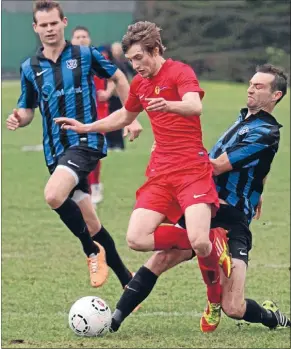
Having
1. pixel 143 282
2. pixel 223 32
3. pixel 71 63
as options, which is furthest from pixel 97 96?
pixel 223 32

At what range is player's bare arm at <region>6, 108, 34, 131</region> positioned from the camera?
8.05 m

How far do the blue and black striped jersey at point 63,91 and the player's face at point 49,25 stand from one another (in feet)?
0.58

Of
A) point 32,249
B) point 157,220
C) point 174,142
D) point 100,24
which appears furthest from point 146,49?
point 100,24

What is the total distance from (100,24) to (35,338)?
30.8 metres

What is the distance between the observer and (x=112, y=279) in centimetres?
966

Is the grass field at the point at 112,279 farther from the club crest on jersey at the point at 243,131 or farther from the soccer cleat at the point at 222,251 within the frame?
the club crest on jersey at the point at 243,131

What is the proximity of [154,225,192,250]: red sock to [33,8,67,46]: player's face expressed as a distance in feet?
6.39

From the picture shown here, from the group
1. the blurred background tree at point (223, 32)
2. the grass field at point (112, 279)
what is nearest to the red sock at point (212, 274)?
the grass field at point (112, 279)

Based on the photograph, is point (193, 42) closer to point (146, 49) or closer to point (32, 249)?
point (32, 249)

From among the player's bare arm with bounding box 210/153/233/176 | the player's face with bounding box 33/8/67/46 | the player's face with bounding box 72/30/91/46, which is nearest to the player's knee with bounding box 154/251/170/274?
the player's bare arm with bounding box 210/153/233/176

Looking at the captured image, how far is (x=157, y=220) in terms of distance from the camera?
23.5 ft

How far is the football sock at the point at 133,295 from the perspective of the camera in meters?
7.54

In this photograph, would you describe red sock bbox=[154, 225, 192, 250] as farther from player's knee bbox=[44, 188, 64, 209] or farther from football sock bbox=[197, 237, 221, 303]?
player's knee bbox=[44, 188, 64, 209]

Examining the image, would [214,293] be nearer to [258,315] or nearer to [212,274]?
[212,274]
